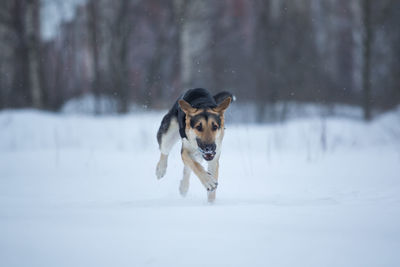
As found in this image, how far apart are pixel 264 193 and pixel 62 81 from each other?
10.3 metres

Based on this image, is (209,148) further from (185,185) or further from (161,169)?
(161,169)

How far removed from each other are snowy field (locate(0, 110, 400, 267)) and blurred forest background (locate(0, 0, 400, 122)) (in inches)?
145

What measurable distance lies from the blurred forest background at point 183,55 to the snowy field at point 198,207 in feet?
12.1

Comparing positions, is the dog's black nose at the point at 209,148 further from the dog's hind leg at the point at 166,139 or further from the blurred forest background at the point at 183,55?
the blurred forest background at the point at 183,55

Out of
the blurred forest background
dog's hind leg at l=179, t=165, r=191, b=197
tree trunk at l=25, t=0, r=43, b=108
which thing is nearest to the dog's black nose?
dog's hind leg at l=179, t=165, r=191, b=197

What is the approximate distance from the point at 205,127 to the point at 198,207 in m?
0.79

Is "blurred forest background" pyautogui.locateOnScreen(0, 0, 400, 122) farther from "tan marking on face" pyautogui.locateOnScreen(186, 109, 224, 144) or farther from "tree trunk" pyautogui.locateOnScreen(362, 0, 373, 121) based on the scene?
"tan marking on face" pyautogui.locateOnScreen(186, 109, 224, 144)

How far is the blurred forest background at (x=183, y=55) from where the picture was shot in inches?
407

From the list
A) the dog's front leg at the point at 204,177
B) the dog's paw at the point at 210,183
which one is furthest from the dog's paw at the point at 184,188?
the dog's paw at the point at 210,183

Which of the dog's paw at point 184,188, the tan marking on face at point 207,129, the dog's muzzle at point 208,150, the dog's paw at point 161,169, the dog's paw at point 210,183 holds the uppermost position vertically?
the tan marking on face at point 207,129

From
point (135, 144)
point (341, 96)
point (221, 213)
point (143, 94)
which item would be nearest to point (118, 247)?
point (221, 213)

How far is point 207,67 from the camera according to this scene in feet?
37.8

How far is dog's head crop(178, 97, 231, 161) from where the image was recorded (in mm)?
2811

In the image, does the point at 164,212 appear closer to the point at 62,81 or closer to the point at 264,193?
the point at 264,193
